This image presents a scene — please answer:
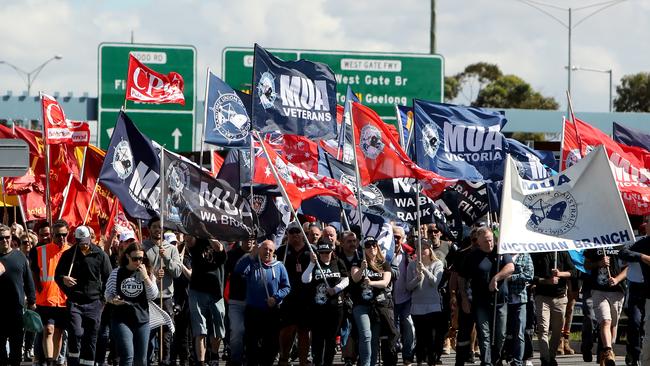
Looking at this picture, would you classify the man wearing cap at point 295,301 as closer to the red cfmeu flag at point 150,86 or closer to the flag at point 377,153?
the flag at point 377,153

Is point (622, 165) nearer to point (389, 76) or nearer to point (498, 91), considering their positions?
point (389, 76)

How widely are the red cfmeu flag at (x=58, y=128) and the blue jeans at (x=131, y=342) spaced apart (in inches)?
206

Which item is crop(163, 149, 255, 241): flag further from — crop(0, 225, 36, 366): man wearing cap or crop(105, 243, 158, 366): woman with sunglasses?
crop(0, 225, 36, 366): man wearing cap

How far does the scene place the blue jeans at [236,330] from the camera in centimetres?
1645

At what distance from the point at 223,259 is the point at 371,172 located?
2.06 metres

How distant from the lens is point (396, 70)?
33062 millimetres

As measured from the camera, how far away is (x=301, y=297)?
53.4 feet

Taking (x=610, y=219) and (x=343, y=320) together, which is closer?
(x=610, y=219)

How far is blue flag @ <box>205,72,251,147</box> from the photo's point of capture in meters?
20.4

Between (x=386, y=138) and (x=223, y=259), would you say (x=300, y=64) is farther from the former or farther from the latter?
(x=223, y=259)

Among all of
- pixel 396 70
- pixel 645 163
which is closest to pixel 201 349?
pixel 645 163

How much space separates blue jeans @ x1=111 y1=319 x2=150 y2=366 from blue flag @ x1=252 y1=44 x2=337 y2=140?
3.58 m

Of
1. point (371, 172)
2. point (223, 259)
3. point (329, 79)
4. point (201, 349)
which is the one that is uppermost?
point (329, 79)

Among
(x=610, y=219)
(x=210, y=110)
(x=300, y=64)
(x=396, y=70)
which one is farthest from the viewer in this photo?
(x=396, y=70)
